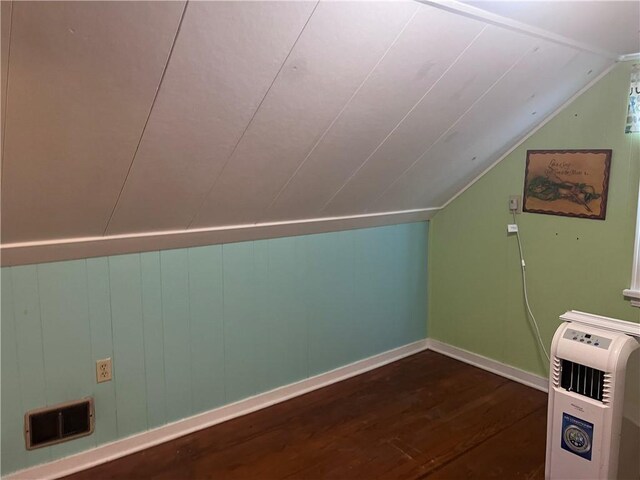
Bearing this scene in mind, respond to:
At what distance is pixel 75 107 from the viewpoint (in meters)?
1.43

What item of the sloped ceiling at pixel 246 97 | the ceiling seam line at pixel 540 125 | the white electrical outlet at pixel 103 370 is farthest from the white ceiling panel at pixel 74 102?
the ceiling seam line at pixel 540 125

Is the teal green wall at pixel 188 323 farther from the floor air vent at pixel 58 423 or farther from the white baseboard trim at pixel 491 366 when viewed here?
the white baseboard trim at pixel 491 366

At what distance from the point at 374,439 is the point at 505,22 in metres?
1.93

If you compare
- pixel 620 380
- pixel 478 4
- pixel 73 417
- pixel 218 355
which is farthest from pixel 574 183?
pixel 73 417

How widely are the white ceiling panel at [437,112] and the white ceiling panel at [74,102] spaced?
44.3 inches

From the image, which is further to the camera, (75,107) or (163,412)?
(163,412)

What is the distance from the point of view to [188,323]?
96.2 inches

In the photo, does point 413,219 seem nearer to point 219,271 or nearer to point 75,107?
point 219,271

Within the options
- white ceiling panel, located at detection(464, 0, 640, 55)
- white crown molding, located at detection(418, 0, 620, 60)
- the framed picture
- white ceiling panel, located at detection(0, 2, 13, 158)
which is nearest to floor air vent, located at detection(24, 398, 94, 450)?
white ceiling panel, located at detection(0, 2, 13, 158)

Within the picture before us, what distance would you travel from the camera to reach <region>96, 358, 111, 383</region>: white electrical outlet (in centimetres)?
221

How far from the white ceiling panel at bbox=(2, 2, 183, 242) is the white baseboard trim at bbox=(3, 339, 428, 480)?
102 centimetres

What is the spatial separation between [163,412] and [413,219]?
193cm

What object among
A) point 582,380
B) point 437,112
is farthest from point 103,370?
point 582,380

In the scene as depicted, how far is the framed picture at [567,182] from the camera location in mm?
2613
